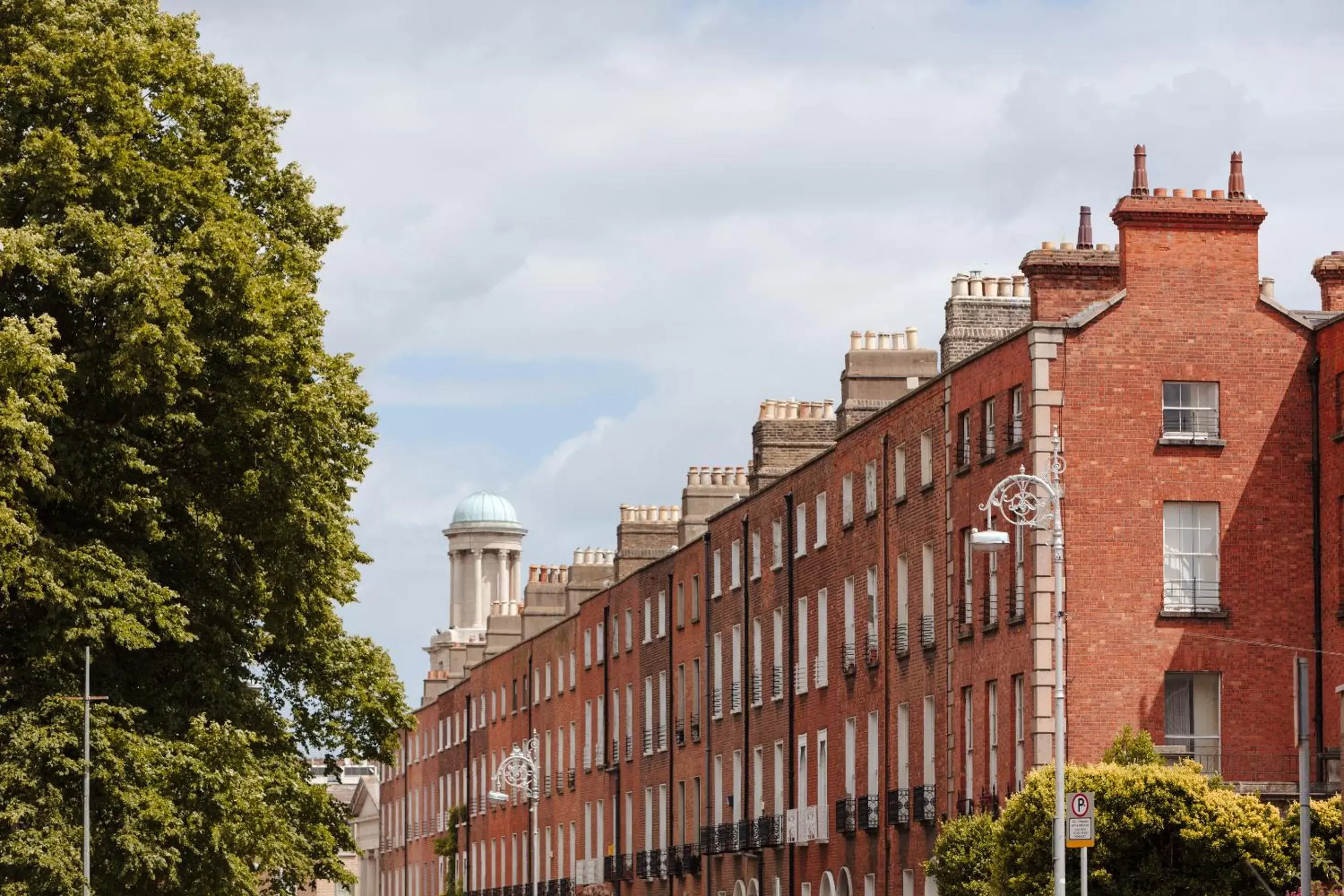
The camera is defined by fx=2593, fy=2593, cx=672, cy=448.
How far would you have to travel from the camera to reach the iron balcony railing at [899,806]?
184ft

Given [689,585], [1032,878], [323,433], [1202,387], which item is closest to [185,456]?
[323,433]

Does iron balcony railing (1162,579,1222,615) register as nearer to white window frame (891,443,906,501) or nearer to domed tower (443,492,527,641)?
white window frame (891,443,906,501)

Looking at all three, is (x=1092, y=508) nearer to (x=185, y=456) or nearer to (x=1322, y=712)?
(x=1322, y=712)

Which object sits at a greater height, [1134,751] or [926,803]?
[1134,751]

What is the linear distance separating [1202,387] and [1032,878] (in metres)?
11.1

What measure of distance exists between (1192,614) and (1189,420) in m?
3.73

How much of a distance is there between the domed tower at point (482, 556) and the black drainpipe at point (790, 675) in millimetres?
101952

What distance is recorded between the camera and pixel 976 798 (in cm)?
5175

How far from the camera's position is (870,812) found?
193 feet

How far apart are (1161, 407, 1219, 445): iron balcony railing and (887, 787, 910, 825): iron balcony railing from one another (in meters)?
11.2

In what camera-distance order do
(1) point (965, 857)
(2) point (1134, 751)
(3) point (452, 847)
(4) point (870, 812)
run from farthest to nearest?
1. (3) point (452, 847)
2. (4) point (870, 812)
3. (1) point (965, 857)
4. (2) point (1134, 751)

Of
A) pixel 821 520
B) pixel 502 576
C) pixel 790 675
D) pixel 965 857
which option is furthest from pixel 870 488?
pixel 502 576

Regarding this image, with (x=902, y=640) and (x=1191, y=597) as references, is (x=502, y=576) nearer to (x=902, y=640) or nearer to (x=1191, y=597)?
(x=902, y=640)

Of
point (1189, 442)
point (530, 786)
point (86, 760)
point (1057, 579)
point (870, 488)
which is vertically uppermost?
point (870, 488)
